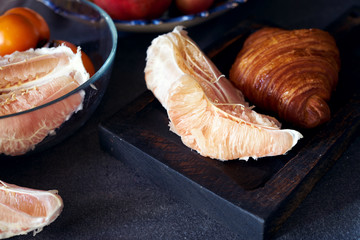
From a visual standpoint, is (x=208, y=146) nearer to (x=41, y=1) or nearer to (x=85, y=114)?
(x=85, y=114)

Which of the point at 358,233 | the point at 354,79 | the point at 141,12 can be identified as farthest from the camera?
the point at 141,12

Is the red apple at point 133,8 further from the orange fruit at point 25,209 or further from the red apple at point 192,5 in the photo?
the orange fruit at point 25,209

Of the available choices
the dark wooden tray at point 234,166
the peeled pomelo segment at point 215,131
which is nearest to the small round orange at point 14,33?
the dark wooden tray at point 234,166

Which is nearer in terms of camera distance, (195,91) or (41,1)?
(195,91)

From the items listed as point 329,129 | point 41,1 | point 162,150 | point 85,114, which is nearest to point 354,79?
point 329,129

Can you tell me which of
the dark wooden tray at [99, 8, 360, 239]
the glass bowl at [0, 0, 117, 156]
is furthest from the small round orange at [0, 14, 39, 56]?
the dark wooden tray at [99, 8, 360, 239]

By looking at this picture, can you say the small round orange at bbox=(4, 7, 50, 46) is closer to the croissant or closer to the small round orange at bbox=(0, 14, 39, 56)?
the small round orange at bbox=(0, 14, 39, 56)
